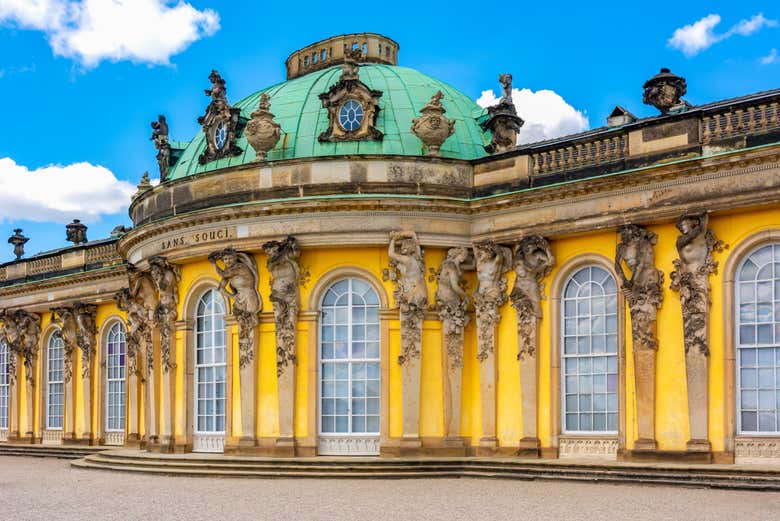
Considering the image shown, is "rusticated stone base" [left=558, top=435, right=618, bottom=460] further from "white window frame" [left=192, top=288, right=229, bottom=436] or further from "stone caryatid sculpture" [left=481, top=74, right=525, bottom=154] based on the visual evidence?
"white window frame" [left=192, top=288, right=229, bottom=436]

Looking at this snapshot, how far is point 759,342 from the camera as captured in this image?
21.1 meters

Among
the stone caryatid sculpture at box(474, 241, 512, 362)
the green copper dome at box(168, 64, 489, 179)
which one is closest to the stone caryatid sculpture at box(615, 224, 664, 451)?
the stone caryatid sculpture at box(474, 241, 512, 362)

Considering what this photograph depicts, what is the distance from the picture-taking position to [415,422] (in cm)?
2523

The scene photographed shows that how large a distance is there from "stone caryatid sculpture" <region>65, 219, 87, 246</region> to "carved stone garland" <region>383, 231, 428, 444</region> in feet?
71.5

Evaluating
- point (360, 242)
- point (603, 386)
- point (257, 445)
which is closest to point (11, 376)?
point (257, 445)

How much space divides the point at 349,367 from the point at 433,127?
6.22 m

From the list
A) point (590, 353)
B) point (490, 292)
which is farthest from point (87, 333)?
point (590, 353)

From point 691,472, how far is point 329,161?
11.2m

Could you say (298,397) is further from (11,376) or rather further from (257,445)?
(11,376)

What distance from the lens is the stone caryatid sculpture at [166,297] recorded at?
Answer: 2846 cm

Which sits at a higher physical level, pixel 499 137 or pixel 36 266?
pixel 499 137

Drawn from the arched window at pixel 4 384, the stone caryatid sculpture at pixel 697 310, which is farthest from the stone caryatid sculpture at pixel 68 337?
the stone caryatid sculpture at pixel 697 310

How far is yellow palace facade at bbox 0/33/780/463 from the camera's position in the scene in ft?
70.3

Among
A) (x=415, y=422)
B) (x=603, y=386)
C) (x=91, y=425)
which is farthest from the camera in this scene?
(x=91, y=425)
